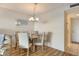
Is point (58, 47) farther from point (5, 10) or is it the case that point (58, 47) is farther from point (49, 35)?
point (5, 10)

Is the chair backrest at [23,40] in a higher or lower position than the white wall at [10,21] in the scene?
lower

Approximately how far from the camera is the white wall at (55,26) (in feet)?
13.4

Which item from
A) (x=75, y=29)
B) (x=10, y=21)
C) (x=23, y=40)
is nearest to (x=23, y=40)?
(x=23, y=40)

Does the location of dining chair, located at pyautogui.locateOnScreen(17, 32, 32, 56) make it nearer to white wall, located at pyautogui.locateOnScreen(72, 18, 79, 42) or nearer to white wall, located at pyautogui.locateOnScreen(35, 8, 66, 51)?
white wall, located at pyautogui.locateOnScreen(35, 8, 66, 51)

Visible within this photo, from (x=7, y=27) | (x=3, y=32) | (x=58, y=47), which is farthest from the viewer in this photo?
(x=58, y=47)

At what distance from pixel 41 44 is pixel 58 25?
3.68 feet

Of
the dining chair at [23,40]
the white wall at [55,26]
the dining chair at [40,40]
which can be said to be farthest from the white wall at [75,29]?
the dining chair at [23,40]

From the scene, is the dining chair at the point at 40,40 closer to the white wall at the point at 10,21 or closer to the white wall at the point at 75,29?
the white wall at the point at 10,21

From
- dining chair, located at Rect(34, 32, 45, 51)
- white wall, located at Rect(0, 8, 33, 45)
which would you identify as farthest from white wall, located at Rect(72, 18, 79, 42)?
white wall, located at Rect(0, 8, 33, 45)

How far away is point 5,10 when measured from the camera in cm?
371

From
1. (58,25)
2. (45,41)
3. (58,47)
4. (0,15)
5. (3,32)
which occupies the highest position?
(0,15)

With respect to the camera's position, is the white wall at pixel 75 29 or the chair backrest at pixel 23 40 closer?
the chair backrest at pixel 23 40

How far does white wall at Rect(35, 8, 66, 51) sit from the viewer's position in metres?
4.09

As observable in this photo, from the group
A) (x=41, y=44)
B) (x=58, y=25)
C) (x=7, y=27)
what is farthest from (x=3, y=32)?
(x=58, y=25)
